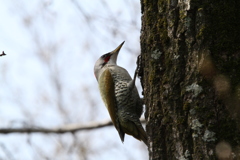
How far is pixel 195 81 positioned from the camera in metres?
2.50

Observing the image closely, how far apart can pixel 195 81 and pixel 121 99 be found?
300cm

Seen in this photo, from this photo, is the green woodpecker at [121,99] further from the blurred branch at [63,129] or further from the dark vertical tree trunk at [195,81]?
the dark vertical tree trunk at [195,81]

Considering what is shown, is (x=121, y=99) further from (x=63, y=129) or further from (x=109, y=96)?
(x=63, y=129)

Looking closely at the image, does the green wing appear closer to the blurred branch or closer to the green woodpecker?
the green woodpecker

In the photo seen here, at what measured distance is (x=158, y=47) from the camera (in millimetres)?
2816

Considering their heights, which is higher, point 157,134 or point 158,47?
point 158,47

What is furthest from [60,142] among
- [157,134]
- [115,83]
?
[157,134]

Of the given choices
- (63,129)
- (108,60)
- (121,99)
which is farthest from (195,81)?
(63,129)

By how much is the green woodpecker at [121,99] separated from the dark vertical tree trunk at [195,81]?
2.41 m

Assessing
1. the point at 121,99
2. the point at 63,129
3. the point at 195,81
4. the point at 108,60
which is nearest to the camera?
the point at 195,81

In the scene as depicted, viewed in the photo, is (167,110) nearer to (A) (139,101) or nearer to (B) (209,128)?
(B) (209,128)

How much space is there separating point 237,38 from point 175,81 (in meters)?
0.47

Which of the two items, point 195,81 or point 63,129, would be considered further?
point 63,129

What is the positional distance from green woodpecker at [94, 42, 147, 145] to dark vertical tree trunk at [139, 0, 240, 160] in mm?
2409
